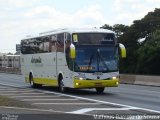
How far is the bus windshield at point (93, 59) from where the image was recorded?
1028 inches

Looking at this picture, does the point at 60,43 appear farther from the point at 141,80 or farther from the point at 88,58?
the point at 141,80

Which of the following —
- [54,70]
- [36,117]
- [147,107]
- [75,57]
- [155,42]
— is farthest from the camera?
[155,42]

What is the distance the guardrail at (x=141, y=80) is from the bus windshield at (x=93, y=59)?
41.8ft

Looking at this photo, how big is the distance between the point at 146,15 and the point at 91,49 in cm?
7173

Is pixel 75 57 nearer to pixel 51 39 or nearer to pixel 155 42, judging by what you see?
pixel 51 39

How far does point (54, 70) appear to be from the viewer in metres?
29.6

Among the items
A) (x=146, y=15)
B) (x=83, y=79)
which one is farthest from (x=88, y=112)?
(x=146, y=15)

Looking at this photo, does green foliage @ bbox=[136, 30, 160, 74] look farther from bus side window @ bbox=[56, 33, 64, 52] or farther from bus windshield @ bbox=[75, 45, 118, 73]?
bus windshield @ bbox=[75, 45, 118, 73]

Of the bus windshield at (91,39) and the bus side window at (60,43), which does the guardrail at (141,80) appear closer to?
the bus side window at (60,43)

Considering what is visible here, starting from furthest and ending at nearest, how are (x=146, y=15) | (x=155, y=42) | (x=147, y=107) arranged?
(x=146, y=15)
(x=155, y=42)
(x=147, y=107)

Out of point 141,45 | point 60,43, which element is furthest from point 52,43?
point 141,45

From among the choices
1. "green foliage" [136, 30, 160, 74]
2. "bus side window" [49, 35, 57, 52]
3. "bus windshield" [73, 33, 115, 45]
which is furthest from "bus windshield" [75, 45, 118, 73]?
"green foliage" [136, 30, 160, 74]

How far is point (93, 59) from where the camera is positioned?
26172 millimetres

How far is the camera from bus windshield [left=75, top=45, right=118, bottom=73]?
2611cm
